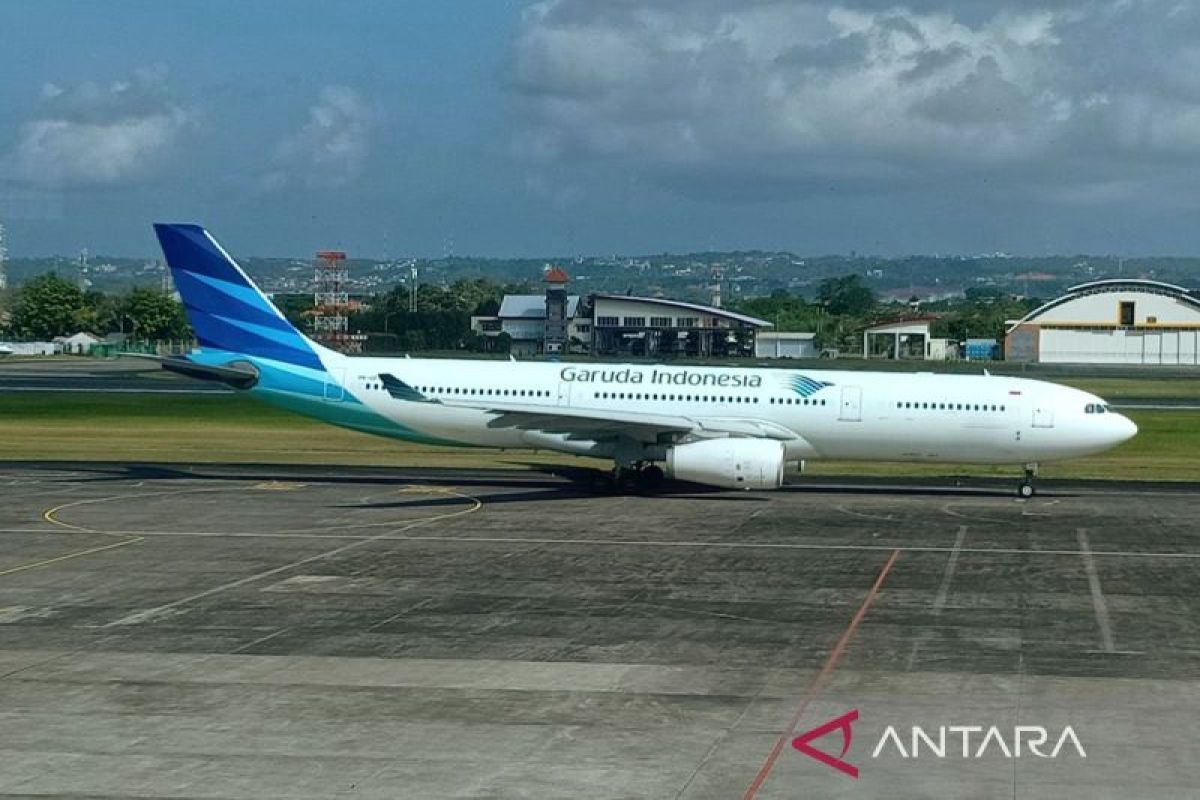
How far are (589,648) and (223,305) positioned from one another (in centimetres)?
2661

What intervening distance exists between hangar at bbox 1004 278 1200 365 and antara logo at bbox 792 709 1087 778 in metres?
128

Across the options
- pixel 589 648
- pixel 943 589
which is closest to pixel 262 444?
pixel 943 589

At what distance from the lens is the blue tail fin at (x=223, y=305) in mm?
46219

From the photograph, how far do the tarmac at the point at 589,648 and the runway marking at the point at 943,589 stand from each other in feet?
0.33

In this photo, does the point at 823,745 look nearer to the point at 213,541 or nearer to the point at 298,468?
the point at 213,541

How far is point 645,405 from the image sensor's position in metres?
44.6

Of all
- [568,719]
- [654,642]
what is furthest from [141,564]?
[568,719]

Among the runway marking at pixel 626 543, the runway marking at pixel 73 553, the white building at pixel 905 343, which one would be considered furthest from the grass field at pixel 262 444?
the white building at pixel 905 343

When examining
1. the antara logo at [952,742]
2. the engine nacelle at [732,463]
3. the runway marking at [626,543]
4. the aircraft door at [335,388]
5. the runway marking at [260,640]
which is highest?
the aircraft door at [335,388]

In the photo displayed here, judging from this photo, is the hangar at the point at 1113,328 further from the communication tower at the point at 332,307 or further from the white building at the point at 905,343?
the communication tower at the point at 332,307

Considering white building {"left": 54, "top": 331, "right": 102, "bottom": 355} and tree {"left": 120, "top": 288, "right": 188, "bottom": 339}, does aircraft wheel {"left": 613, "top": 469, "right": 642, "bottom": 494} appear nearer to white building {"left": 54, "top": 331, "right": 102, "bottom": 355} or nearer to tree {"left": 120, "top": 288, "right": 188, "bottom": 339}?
white building {"left": 54, "top": 331, "right": 102, "bottom": 355}

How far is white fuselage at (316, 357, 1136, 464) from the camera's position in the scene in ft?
141

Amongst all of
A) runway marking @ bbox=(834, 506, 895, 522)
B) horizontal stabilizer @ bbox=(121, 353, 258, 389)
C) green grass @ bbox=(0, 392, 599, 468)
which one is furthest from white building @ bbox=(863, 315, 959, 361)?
runway marking @ bbox=(834, 506, 895, 522)

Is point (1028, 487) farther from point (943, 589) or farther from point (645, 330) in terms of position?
point (645, 330)
